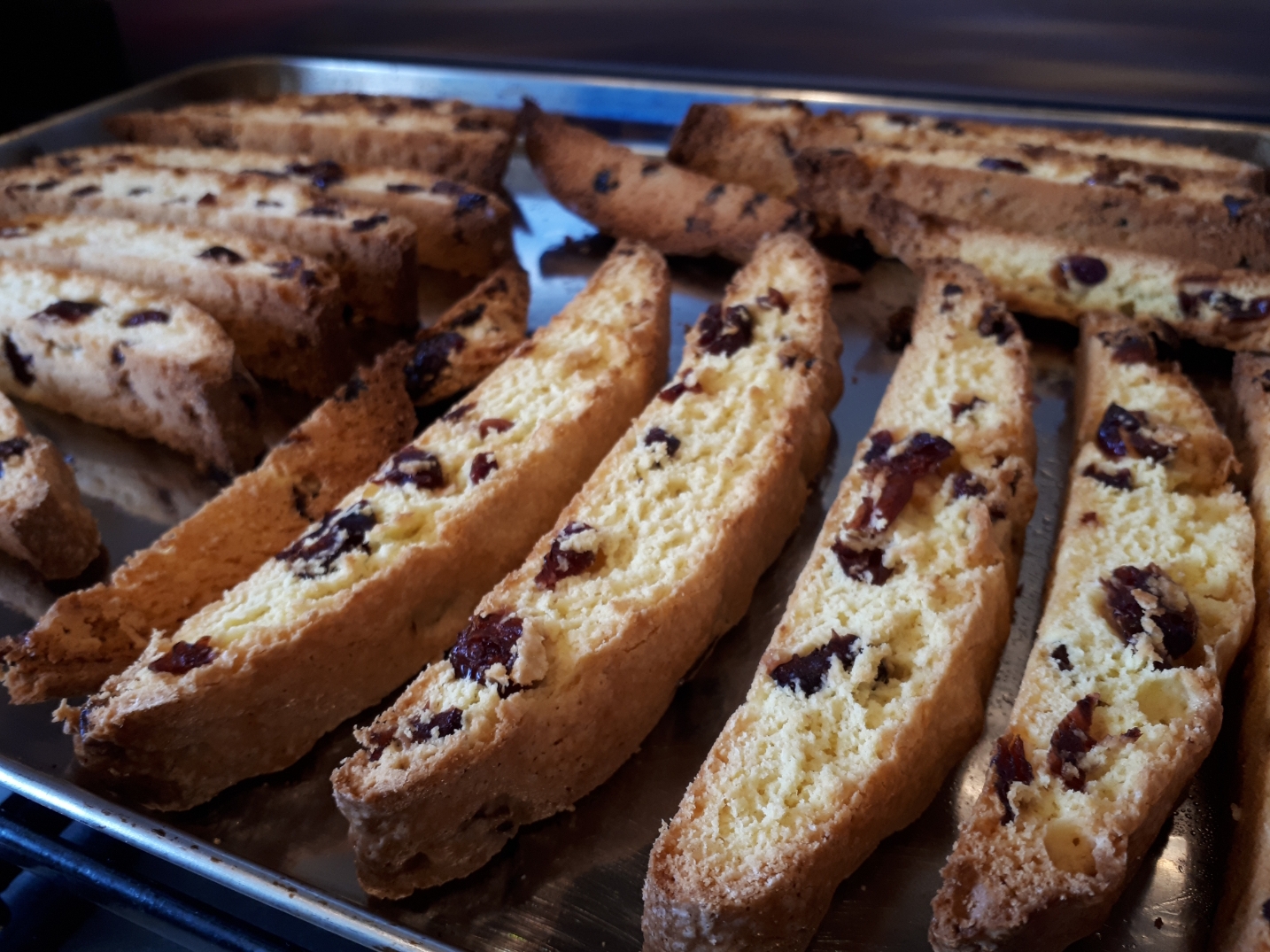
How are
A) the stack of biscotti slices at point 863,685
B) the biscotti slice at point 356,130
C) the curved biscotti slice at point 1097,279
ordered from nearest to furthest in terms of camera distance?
the stack of biscotti slices at point 863,685, the curved biscotti slice at point 1097,279, the biscotti slice at point 356,130

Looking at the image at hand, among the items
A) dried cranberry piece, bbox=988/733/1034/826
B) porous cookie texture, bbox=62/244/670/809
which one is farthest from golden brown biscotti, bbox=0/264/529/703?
dried cranberry piece, bbox=988/733/1034/826

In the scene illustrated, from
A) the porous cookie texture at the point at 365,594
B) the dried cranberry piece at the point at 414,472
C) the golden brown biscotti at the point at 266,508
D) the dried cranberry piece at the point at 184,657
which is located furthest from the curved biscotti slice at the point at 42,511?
the dried cranberry piece at the point at 414,472

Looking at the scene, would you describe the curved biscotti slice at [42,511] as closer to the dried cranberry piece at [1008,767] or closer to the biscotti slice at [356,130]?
the biscotti slice at [356,130]

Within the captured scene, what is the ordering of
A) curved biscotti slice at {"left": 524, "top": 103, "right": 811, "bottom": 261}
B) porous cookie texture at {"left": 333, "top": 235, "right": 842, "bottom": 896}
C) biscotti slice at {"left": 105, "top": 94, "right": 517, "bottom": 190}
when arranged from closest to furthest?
porous cookie texture at {"left": 333, "top": 235, "right": 842, "bottom": 896} → curved biscotti slice at {"left": 524, "top": 103, "right": 811, "bottom": 261} → biscotti slice at {"left": 105, "top": 94, "right": 517, "bottom": 190}

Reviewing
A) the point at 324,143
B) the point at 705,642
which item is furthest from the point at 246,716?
the point at 324,143

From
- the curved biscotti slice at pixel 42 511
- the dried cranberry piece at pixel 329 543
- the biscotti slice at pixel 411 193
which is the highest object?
the biscotti slice at pixel 411 193

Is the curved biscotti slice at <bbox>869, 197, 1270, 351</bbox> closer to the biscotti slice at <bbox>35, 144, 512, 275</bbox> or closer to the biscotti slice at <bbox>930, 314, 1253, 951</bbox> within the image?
the biscotti slice at <bbox>930, 314, 1253, 951</bbox>

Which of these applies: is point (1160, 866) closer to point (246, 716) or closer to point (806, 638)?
point (806, 638)
